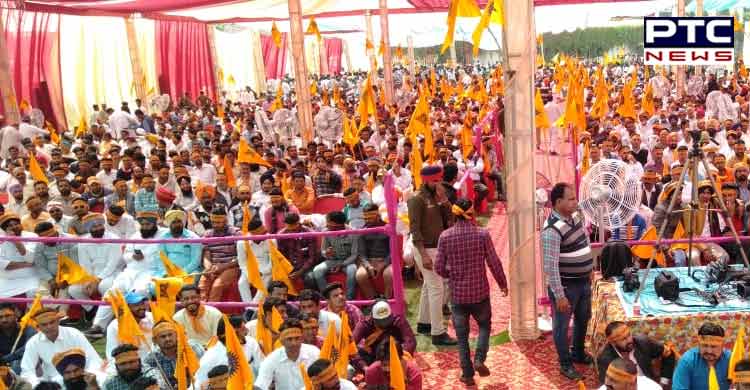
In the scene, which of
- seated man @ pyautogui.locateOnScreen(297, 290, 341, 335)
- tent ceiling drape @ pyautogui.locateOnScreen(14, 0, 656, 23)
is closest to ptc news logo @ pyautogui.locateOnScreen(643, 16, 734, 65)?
seated man @ pyautogui.locateOnScreen(297, 290, 341, 335)

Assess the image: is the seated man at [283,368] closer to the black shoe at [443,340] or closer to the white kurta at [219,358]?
the white kurta at [219,358]

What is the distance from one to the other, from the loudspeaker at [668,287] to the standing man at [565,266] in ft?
1.34

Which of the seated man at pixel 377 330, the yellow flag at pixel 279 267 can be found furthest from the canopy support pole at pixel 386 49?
the seated man at pixel 377 330

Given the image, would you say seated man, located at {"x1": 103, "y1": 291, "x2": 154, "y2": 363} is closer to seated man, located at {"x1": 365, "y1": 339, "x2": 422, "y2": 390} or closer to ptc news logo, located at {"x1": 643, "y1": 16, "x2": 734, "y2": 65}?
seated man, located at {"x1": 365, "y1": 339, "x2": 422, "y2": 390}

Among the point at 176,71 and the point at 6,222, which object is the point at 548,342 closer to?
the point at 6,222

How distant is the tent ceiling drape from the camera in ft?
48.9

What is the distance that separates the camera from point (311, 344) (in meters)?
4.39

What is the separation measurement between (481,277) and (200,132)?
9060 millimetres

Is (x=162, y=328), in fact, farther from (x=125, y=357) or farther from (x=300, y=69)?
(x=300, y=69)

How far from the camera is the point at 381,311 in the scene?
4.30 metres

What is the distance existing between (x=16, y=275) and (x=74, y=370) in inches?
97.8

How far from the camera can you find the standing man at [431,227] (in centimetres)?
523

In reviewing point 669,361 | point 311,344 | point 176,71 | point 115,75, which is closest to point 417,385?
point 311,344

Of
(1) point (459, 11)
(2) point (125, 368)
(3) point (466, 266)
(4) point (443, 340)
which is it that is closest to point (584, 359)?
(4) point (443, 340)
